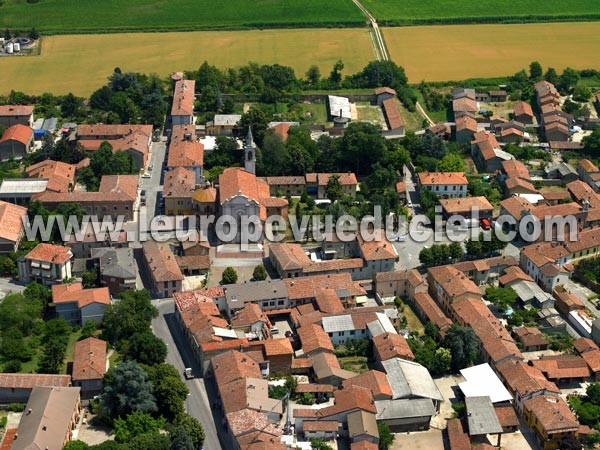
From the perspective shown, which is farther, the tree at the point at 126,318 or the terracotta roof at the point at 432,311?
the terracotta roof at the point at 432,311

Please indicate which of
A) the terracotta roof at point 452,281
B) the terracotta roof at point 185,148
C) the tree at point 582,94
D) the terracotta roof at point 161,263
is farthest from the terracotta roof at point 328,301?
the tree at point 582,94

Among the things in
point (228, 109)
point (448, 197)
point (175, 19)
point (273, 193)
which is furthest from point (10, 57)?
point (448, 197)

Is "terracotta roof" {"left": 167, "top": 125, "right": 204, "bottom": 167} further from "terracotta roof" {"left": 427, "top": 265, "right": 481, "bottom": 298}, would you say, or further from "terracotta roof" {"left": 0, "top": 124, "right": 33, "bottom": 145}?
"terracotta roof" {"left": 427, "top": 265, "right": 481, "bottom": 298}

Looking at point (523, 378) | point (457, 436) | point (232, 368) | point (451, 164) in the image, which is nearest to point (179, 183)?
point (451, 164)

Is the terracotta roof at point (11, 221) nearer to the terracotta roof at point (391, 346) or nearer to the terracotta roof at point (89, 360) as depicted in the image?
the terracotta roof at point (89, 360)

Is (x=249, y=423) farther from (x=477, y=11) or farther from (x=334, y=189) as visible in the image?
(x=477, y=11)
